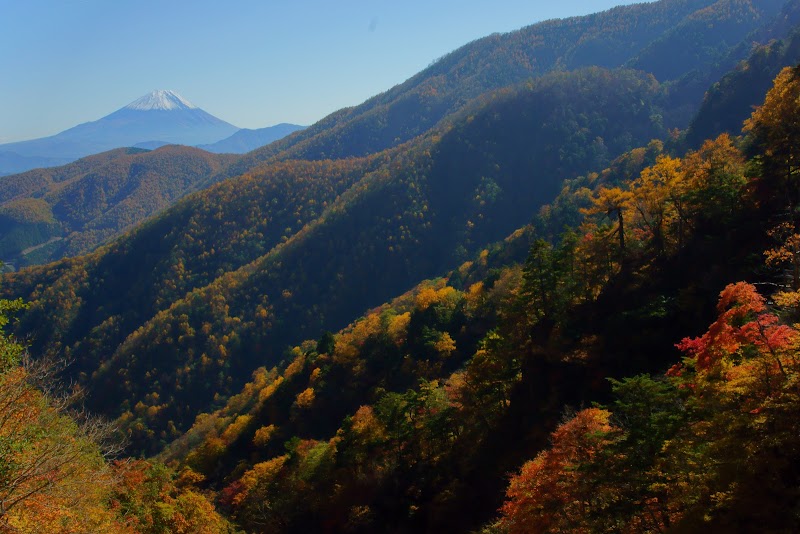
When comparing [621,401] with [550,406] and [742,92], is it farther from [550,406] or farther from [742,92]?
[742,92]

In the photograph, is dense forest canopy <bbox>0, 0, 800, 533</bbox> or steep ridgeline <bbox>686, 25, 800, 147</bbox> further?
steep ridgeline <bbox>686, 25, 800, 147</bbox>

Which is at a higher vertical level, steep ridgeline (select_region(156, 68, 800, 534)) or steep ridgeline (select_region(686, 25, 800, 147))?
steep ridgeline (select_region(686, 25, 800, 147))

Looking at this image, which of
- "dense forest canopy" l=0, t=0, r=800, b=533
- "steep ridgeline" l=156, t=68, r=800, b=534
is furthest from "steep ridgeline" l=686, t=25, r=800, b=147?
"dense forest canopy" l=0, t=0, r=800, b=533

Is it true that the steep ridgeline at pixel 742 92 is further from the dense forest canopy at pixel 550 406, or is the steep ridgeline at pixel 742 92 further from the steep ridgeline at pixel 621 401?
the dense forest canopy at pixel 550 406

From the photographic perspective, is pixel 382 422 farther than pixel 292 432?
No

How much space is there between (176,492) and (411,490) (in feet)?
69.6

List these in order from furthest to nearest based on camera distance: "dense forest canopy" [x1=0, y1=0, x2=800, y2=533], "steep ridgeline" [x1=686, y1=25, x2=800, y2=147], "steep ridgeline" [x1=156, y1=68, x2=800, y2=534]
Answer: "steep ridgeline" [x1=686, y1=25, x2=800, y2=147]
"dense forest canopy" [x1=0, y1=0, x2=800, y2=533]
"steep ridgeline" [x1=156, y1=68, x2=800, y2=534]

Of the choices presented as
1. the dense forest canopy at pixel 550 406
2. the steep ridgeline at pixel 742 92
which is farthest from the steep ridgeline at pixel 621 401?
the steep ridgeline at pixel 742 92

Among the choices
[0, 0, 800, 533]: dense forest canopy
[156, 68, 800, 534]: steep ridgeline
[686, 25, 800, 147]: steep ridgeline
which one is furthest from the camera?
[686, 25, 800, 147]: steep ridgeline

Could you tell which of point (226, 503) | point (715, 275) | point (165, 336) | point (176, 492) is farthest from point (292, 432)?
point (165, 336)

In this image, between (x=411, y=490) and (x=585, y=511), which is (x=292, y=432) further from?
(x=585, y=511)

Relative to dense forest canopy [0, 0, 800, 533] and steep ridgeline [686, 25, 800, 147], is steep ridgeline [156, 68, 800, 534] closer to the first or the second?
dense forest canopy [0, 0, 800, 533]

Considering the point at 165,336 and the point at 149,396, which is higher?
the point at 165,336

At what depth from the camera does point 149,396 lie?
17038 cm
